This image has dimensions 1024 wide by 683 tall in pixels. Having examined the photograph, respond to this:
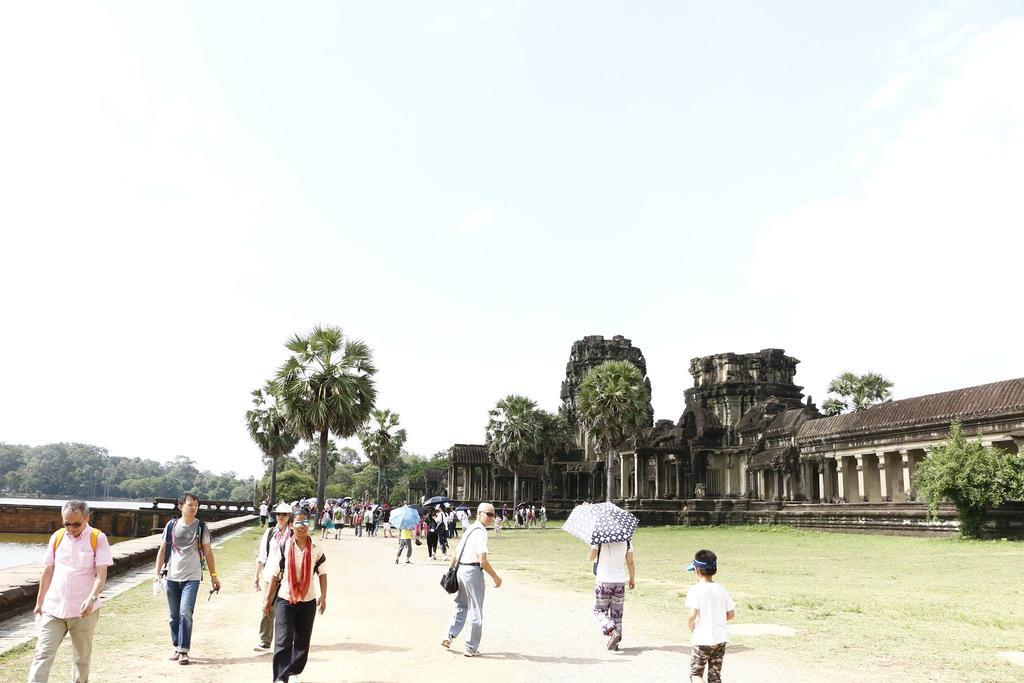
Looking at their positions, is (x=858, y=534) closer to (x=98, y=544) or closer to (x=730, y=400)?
(x=730, y=400)

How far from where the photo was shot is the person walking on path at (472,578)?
30.4ft

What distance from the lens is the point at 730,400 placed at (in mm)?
64875

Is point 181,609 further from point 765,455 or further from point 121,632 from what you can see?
point 765,455

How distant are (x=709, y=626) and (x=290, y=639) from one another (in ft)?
12.0

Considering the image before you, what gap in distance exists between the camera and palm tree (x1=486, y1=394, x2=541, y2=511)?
58.5 m

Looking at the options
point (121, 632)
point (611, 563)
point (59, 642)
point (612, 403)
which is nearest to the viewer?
point (59, 642)

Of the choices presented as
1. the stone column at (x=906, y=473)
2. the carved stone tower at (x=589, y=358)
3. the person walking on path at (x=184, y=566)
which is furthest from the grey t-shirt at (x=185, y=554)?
the carved stone tower at (x=589, y=358)

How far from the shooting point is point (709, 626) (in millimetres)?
6828

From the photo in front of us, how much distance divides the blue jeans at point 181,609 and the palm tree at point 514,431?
1951 inches

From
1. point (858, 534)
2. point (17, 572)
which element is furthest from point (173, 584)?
point (858, 534)

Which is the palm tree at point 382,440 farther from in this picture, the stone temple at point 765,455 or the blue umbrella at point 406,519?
the blue umbrella at point 406,519

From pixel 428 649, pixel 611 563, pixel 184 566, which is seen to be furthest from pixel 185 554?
pixel 611 563

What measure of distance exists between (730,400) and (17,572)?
5789cm

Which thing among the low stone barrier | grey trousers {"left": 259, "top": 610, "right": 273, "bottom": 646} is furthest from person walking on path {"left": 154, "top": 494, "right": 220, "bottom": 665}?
the low stone barrier
